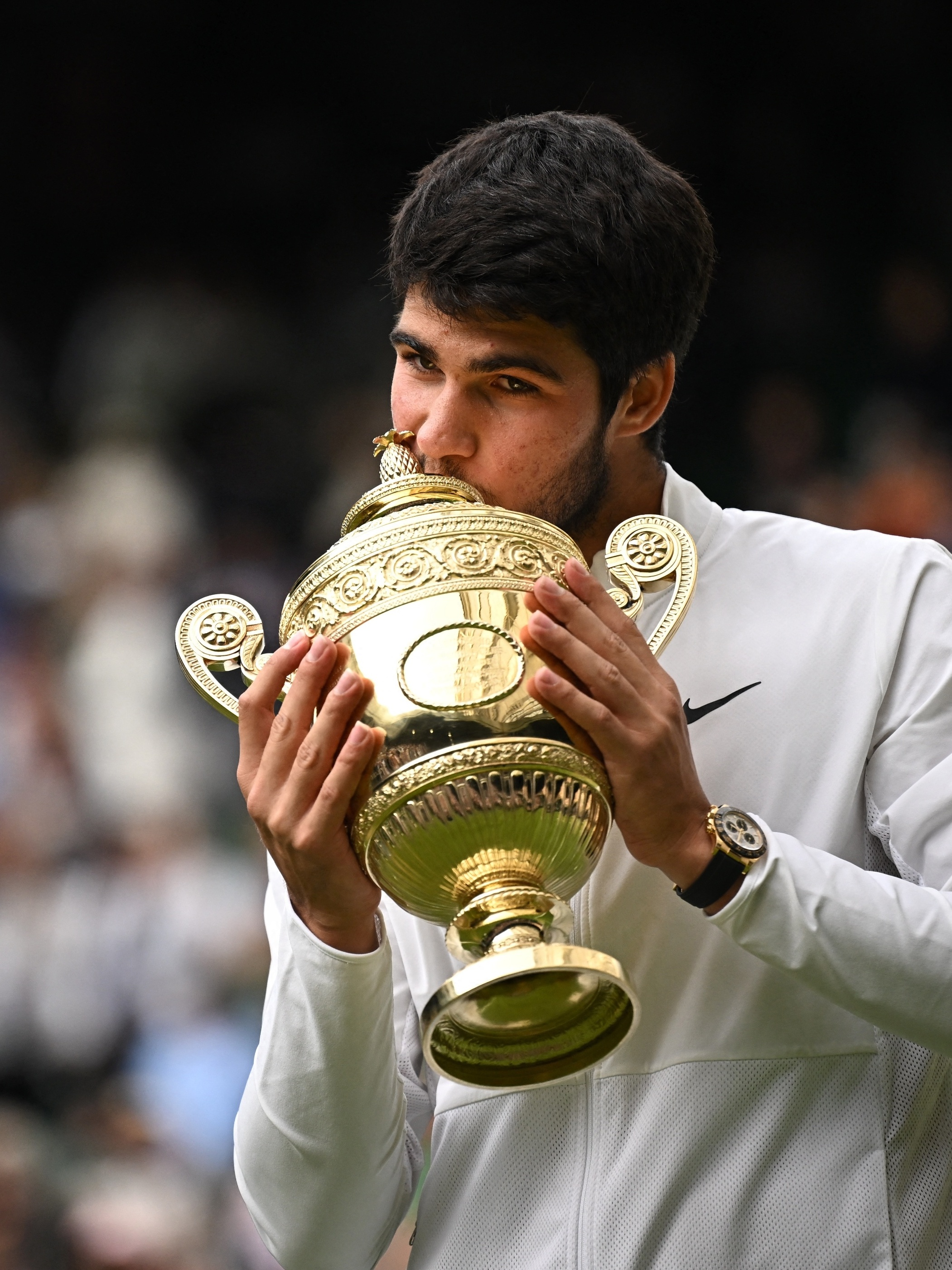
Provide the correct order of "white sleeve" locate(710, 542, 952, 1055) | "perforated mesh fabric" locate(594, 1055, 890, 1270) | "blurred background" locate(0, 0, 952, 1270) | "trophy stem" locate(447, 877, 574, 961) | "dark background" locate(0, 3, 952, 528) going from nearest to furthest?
"trophy stem" locate(447, 877, 574, 961) → "white sleeve" locate(710, 542, 952, 1055) → "perforated mesh fabric" locate(594, 1055, 890, 1270) → "blurred background" locate(0, 0, 952, 1270) → "dark background" locate(0, 3, 952, 528)

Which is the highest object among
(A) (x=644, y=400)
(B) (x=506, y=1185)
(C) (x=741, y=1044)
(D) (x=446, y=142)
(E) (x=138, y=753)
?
(D) (x=446, y=142)

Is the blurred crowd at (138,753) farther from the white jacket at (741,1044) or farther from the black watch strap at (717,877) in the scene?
the black watch strap at (717,877)

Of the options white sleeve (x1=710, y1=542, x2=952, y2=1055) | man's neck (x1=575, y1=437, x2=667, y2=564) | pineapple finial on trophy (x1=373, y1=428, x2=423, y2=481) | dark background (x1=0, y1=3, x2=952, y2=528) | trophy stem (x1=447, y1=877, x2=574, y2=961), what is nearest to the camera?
trophy stem (x1=447, y1=877, x2=574, y2=961)

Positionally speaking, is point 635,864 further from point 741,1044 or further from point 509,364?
point 509,364

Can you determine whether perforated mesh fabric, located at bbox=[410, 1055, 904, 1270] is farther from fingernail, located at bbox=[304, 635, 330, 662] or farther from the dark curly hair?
the dark curly hair

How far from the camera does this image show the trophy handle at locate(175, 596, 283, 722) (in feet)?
5.07

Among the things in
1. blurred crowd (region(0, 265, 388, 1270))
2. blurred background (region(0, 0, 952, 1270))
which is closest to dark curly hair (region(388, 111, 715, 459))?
blurred background (region(0, 0, 952, 1270))

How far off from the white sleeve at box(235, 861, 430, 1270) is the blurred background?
9.69 ft

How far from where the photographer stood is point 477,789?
1.29m

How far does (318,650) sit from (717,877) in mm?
439

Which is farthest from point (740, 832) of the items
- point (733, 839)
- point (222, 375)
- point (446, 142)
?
point (222, 375)

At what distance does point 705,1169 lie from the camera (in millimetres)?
1545

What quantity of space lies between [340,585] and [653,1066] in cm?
65

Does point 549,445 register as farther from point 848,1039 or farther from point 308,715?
→ point 848,1039
